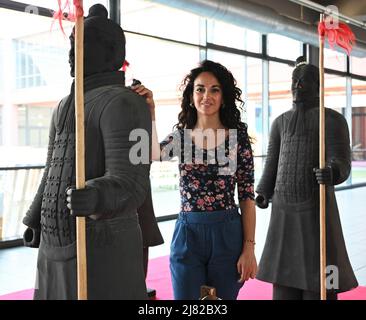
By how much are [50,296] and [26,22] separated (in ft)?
13.5

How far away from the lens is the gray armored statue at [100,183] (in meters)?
1.35

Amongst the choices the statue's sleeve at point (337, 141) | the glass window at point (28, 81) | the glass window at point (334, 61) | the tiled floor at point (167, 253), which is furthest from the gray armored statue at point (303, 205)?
the glass window at point (334, 61)

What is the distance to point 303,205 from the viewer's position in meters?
2.62

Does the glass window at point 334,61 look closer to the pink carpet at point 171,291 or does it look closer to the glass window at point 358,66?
the glass window at point 358,66

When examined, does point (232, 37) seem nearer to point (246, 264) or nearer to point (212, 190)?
point (212, 190)

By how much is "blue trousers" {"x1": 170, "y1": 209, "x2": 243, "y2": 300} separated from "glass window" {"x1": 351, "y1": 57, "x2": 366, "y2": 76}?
32.2 feet

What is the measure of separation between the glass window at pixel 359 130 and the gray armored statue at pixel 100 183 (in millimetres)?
10388

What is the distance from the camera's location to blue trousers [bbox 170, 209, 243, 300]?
1.91 meters

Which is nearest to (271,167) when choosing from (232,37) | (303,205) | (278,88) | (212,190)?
(303,205)

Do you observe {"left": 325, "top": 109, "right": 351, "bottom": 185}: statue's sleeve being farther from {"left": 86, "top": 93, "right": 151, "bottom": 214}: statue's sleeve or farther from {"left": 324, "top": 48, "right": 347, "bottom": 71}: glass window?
{"left": 324, "top": 48, "right": 347, "bottom": 71}: glass window

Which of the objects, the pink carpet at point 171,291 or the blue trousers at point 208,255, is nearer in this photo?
the blue trousers at point 208,255

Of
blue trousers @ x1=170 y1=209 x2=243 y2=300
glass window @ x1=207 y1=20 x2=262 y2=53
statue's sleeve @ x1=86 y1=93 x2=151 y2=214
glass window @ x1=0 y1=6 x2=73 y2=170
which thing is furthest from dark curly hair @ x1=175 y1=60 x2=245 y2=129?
glass window @ x1=207 y1=20 x2=262 y2=53

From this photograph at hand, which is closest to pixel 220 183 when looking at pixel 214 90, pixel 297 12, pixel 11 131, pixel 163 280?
pixel 214 90
